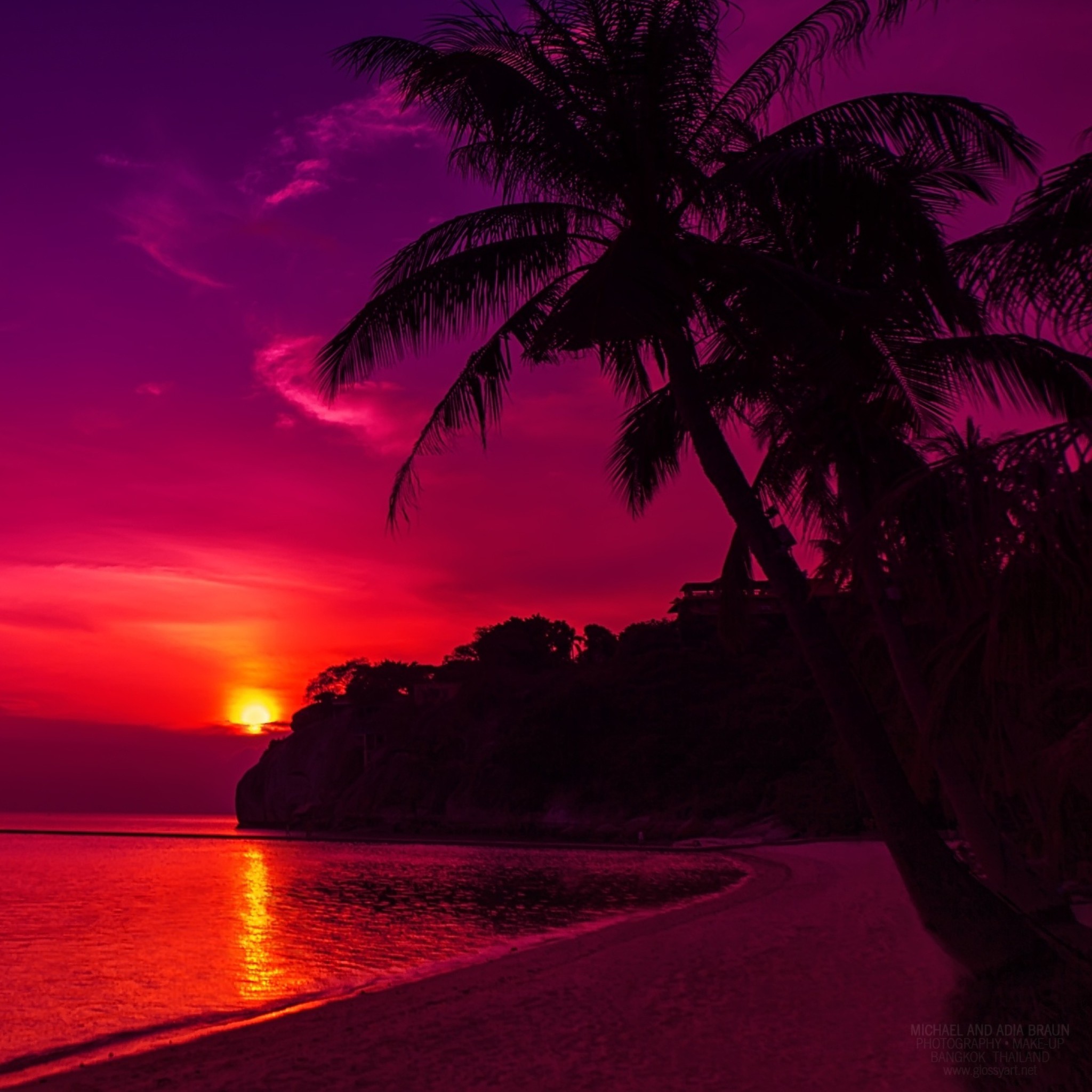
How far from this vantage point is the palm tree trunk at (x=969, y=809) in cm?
988

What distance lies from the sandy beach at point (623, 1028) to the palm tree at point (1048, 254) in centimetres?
517

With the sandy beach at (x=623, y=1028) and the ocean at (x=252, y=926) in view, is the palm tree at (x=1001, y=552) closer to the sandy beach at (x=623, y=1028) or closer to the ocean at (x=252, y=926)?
the sandy beach at (x=623, y=1028)

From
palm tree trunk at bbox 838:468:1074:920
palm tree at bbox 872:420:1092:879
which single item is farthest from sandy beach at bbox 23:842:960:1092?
palm tree at bbox 872:420:1092:879

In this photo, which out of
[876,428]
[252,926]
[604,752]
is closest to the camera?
[876,428]

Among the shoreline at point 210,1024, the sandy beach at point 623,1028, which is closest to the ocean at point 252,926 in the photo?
the shoreline at point 210,1024

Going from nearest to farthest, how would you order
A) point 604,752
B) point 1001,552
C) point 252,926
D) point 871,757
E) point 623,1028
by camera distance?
point 1001,552 → point 871,757 → point 623,1028 → point 252,926 → point 604,752

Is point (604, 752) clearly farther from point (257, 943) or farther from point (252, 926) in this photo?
point (257, 943)

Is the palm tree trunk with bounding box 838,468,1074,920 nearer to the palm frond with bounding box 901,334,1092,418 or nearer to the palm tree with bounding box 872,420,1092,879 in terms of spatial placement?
the palm frond with bounding box 901,334,1092,418

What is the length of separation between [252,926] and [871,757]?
18384 millimetres

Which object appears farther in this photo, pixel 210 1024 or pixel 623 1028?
pixel 210 1024

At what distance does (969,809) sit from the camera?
10039mm

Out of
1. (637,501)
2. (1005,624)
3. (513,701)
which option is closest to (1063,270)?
(1005,624)

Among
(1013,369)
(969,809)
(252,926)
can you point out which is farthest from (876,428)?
(252,926)

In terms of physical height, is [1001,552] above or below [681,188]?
below
